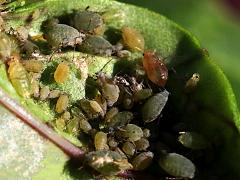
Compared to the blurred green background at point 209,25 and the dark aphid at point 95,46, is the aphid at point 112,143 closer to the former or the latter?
the dark aphid at point 95,46

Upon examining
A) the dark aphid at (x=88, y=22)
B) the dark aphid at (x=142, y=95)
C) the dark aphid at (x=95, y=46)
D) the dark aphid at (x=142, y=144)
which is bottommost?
the dark aphid at (x=142, y=144)

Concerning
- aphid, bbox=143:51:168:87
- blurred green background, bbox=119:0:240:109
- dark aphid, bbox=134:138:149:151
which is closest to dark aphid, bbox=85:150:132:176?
dark aphid, bbox=134:138:149:151

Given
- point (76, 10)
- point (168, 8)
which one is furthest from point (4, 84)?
point (168, 8)

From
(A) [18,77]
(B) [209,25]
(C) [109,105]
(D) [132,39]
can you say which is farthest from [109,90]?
(B) [209,25]

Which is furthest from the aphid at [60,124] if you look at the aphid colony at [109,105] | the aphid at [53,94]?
the aphid at [53,94]

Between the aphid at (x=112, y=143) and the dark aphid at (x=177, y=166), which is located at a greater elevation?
the dark aphid at (x=177, y=166)

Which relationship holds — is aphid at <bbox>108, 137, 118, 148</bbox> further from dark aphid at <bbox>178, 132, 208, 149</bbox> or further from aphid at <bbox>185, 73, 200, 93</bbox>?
aphid at <bbox>185, 73, 200, 93</bbox>
